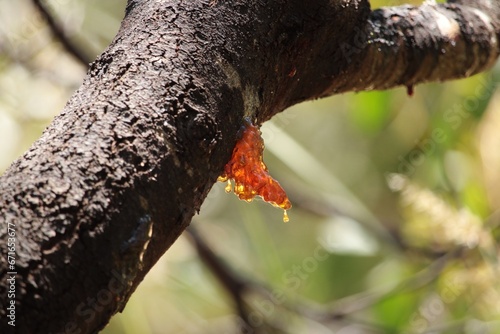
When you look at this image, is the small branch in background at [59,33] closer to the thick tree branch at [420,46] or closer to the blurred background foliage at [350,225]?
the blurred background foliage at [350,225]

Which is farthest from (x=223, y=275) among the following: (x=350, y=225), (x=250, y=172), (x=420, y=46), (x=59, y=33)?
(x=250, y=172)

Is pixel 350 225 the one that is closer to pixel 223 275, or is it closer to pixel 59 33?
pixel 223 275

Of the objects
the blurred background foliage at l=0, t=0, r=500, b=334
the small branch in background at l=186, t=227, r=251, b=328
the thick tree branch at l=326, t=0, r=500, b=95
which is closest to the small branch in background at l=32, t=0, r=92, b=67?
the blurred background foliage at l=0, t=0, r=500, b=334

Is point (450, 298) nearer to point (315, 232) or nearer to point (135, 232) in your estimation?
point (315, 232)

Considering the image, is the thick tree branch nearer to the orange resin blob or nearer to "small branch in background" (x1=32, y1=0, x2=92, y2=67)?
the orange resin blob

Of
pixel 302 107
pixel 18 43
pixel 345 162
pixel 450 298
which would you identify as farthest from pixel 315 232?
pixel 18 43
